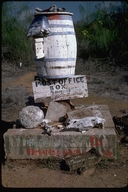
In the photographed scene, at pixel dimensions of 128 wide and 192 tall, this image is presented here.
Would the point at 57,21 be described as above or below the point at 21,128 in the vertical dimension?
above

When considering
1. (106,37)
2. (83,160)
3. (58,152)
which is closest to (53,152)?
(58,152)

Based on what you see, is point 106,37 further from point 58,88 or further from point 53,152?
point 53,152

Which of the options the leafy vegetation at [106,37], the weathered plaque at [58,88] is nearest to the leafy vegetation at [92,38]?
the leafy vegetation at [106,37]

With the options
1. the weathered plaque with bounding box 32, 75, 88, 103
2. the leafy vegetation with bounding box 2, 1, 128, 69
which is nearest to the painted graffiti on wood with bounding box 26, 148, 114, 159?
the weathered plaque with bounding box 32, 75, 88, 103

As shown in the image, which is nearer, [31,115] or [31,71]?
[31,115]

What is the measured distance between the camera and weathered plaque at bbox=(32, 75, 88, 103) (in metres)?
4.28

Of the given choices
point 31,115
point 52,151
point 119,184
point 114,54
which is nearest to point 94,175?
point 119,184

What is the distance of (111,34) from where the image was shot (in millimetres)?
11883

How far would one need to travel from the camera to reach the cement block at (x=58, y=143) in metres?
3.60

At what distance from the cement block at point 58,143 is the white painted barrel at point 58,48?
0.96m

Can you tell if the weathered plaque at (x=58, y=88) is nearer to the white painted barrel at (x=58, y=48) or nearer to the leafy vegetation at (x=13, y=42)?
the white painted barrel at (x=58, y=48)

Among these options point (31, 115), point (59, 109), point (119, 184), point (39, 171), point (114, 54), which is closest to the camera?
point (119, 184)

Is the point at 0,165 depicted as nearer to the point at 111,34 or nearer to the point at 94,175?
the point at 94,175

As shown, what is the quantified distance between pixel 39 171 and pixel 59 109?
1.12 meters
